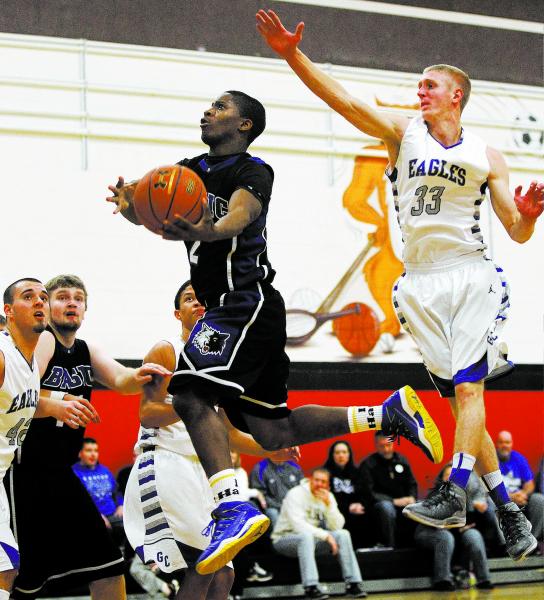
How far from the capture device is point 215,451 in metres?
4.22

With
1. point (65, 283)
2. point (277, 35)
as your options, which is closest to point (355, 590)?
point (65, 283)

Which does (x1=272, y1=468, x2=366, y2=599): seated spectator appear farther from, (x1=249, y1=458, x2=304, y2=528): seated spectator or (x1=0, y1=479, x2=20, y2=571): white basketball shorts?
(x1=0, y1=479, x2=20, y2=571): white basketball shorts

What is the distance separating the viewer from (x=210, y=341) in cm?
425

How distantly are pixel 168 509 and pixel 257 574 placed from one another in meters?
4.38

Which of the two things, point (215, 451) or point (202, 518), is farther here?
point (202, 518)

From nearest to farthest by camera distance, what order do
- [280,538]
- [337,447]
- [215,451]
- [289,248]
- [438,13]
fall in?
[215,451] → [280,538] → [337,447] → [289,248] → [438,13]

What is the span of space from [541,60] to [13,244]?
8.04 m

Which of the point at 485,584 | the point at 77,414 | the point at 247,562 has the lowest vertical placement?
the point at 485,584

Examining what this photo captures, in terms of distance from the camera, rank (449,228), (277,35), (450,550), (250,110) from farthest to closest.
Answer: (450,550), (449,228), (277,35), (250,110)

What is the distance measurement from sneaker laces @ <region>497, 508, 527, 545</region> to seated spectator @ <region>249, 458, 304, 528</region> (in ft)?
17.7

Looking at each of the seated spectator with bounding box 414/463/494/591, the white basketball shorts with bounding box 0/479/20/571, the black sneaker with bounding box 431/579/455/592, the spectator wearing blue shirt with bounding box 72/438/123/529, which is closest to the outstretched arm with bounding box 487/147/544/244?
the white basketball shorts with bounding box 0/479/20/571

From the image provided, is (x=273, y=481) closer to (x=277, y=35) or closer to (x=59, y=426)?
(x=59, y=426)

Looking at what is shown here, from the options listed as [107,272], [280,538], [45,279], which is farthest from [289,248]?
[280,538]

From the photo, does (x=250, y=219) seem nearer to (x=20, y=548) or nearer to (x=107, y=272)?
(x=20, y=548)
